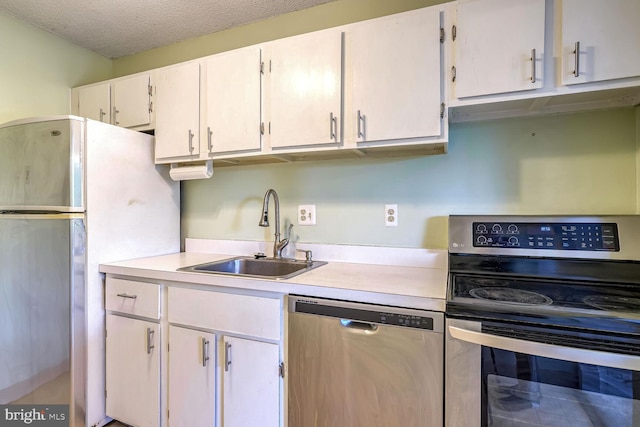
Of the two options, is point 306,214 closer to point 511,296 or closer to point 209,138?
point 209,138

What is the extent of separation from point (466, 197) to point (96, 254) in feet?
6.46

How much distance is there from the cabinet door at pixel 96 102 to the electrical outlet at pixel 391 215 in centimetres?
194

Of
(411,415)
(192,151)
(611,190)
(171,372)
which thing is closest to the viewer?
(411,415)

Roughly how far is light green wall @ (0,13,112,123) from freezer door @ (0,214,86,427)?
2.73 ft

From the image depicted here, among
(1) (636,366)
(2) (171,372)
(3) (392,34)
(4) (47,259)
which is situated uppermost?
(3) (392,34)

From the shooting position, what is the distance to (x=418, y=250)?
165cm

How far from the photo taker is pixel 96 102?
7.23 ft

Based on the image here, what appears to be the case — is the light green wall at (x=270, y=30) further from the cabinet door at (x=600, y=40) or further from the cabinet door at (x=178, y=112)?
the cabinet door at (x=600, y=40)

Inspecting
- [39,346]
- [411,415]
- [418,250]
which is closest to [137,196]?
[39,346]

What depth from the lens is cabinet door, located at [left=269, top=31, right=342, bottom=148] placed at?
1.51 meters

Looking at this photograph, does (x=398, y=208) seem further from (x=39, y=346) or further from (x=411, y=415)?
(x=39, y=346)

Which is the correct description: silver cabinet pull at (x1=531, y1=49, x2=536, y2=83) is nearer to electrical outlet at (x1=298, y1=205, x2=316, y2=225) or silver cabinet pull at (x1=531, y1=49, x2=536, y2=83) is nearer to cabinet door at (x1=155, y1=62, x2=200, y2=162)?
electrical outlet at (x1=298, y1=205, x2=316, y2=225)

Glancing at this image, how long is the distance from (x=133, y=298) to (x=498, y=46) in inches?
80.3

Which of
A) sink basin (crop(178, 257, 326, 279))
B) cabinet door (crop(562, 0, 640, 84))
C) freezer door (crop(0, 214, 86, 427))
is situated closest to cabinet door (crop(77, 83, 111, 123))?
freezer door (crop(0, 214, 86, 427))
